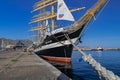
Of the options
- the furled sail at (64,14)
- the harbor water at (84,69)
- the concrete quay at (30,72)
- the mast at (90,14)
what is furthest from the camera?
the furled sail at (64,14)

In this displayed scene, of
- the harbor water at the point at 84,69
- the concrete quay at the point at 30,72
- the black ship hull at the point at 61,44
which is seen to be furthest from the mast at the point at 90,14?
the concrete quay at the point at 30,72

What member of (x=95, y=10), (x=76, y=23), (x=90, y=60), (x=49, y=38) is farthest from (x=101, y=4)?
(x=49, y=38)

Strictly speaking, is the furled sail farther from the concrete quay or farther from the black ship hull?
the concrete quay

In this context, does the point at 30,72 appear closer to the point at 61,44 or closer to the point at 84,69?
the point at 84,69

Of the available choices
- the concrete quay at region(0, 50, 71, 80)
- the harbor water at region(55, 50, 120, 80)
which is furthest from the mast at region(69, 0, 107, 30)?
the concrete quay at region(0, 50, 71, 80)

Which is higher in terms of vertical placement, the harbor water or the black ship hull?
the black ship hull

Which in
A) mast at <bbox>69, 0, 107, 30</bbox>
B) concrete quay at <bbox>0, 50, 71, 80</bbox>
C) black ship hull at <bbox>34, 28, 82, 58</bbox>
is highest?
mast at <bbox>69, 0, 107, 30</bbox>

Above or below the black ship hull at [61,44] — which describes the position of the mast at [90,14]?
above

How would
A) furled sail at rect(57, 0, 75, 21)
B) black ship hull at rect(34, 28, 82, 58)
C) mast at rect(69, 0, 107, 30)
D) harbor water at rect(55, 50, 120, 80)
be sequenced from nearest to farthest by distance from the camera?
1. harbor water at rect(55, 50, 120, 80)
2. mast at rect(69, 0, 107, 30)
3. furled sail at rect(57, 0, 75, 21)
4. black ship hull at rect(34, 28, 82, 58)

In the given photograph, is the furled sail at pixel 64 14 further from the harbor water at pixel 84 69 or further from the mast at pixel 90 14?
the harbor water at pixel 84 69

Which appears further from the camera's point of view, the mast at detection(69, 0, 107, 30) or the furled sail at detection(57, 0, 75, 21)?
the furled sail at detection(57, 0, 75, 21)

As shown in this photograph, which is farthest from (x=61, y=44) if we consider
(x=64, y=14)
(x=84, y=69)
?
(x=84, y=69)

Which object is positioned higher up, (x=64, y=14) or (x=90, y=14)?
(x=64, y=14)

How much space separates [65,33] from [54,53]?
14.8 ft
